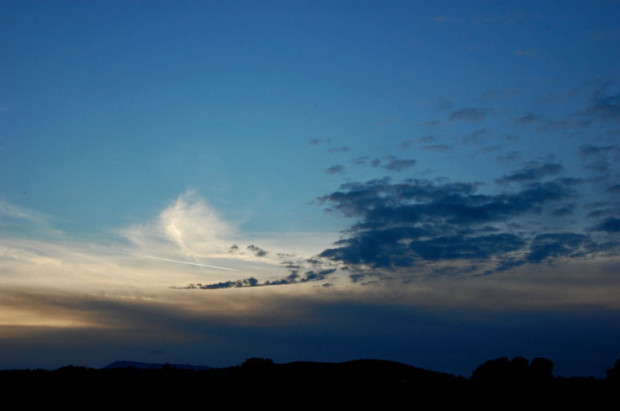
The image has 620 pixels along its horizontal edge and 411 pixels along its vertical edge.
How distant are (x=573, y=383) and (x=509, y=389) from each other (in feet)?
23.0

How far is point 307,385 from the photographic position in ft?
140

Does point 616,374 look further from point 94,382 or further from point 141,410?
point 94,382

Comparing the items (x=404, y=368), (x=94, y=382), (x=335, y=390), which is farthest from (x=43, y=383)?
(x=404, y=368)

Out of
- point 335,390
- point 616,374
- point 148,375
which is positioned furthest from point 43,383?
point 616,374

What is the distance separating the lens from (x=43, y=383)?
46.7 meters

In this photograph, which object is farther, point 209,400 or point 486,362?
point 486,362

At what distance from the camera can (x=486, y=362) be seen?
160 feet

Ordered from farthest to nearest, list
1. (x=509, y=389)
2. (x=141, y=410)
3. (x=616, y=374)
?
(x=616, y=374)
(x=509, y=389)
(x=141, y=410)

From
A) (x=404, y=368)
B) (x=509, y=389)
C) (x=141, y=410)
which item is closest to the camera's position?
(x=141, y=410)

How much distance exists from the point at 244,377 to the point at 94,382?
1330 cm

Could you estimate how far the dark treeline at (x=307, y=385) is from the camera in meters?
41.2

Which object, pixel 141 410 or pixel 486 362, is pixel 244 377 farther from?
pixel 486 362

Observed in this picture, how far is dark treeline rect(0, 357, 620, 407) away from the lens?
41156 mm

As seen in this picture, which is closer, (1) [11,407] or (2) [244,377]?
(1) [11,407]
